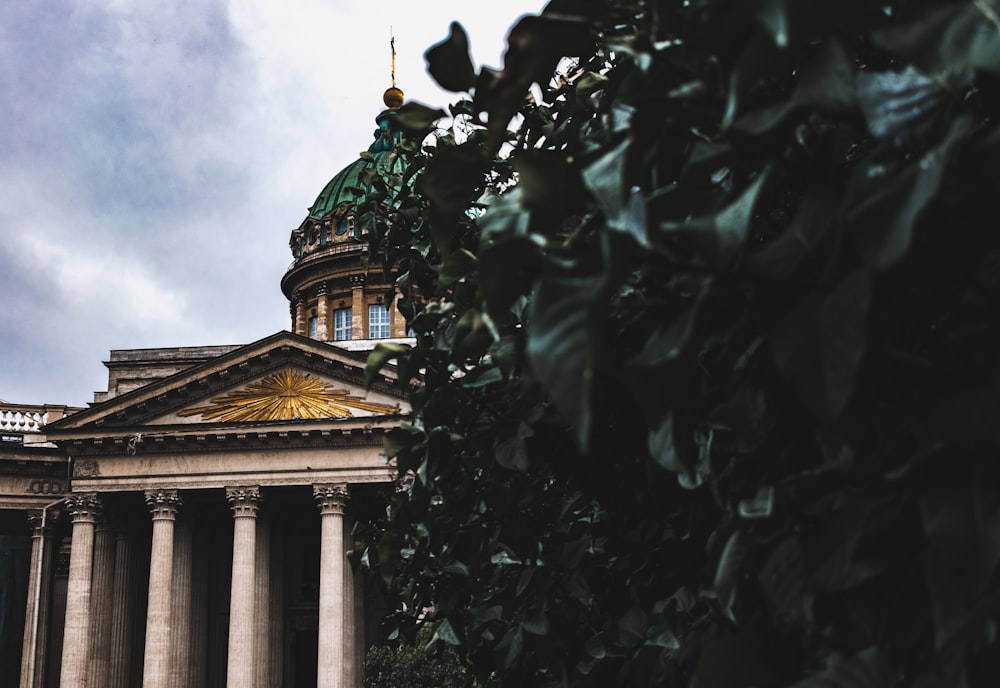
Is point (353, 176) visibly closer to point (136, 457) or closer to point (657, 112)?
point (136, 457)

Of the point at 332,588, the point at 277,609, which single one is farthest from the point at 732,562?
the point at 277,609

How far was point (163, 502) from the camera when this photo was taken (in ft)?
108

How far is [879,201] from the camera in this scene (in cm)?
185

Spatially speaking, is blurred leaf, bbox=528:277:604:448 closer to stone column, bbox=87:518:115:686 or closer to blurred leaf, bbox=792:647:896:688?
blurred leaf, bbox=792:647:896:688

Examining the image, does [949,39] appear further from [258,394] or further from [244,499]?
[258,394]

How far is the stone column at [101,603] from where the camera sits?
32.8 m

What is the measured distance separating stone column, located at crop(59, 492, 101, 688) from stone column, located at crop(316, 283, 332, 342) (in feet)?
53.1

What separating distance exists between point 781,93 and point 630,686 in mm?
2619

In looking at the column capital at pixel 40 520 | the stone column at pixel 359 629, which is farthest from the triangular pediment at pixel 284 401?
the stone column at pixel 359 629

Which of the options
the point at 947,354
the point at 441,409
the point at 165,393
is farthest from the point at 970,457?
the point at 165,393

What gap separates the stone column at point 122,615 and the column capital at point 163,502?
326 centimetres

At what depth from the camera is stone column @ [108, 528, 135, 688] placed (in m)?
33.8

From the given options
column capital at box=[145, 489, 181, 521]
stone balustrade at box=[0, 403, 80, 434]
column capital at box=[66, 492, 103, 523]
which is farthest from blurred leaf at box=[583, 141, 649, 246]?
stone balustrade at box=[0, 403, 80, 434]

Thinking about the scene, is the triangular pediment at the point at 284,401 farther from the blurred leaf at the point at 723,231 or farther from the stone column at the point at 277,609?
the blurred leaf at the point at 723,231
